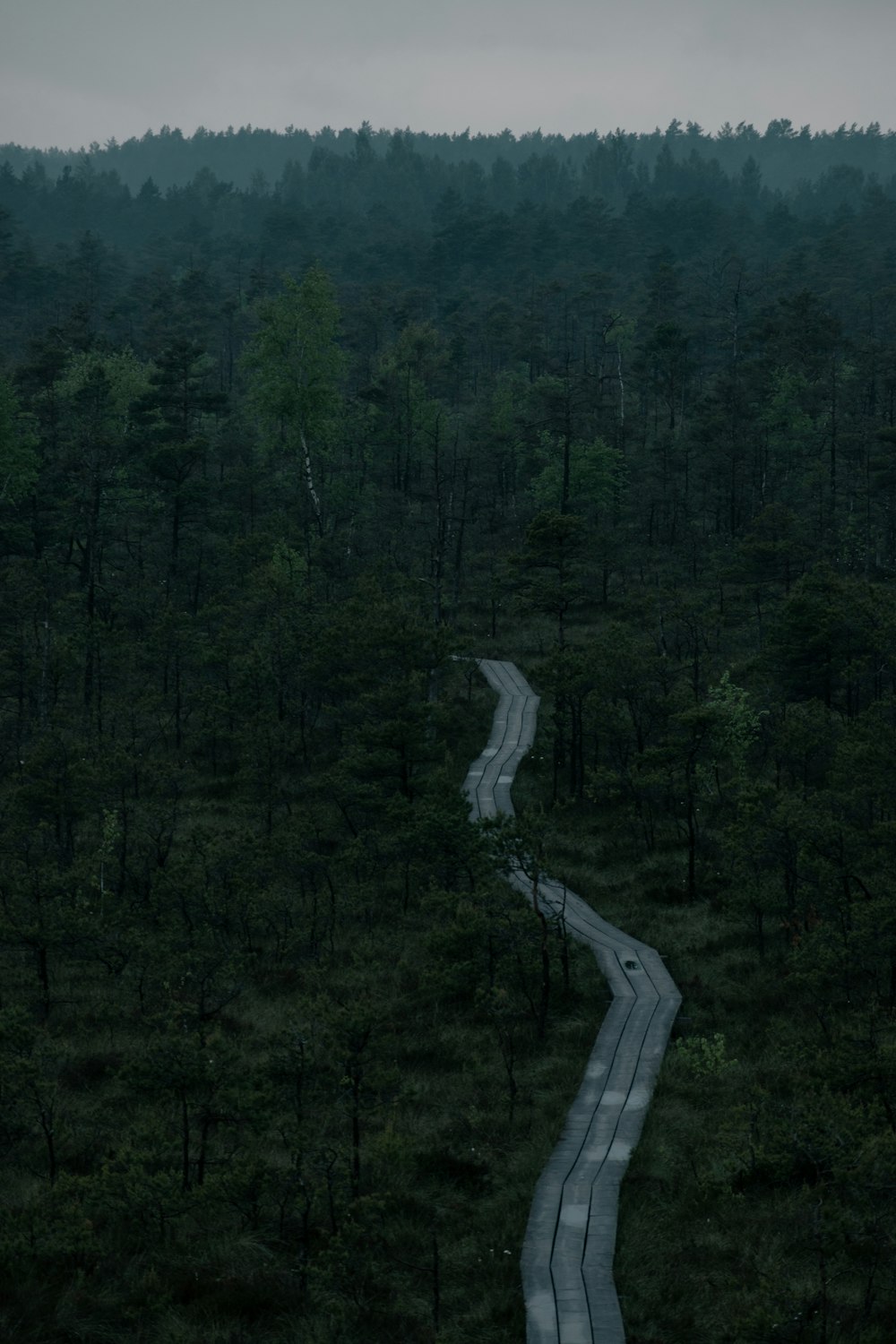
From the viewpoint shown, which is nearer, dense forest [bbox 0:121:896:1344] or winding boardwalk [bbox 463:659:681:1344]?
winding boardwalk [bbox 463:659:681:1344]

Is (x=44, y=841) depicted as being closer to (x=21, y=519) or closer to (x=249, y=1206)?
(x=249, y=1206)

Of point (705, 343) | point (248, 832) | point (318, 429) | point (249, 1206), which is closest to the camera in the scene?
point (249, 1206)

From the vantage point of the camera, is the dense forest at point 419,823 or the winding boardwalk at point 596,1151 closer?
the winding boardwalk at point 596,1151

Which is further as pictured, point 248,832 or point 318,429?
point 318,429

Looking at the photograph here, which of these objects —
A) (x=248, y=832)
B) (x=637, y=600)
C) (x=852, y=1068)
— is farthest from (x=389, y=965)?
(x=637, y=600)
